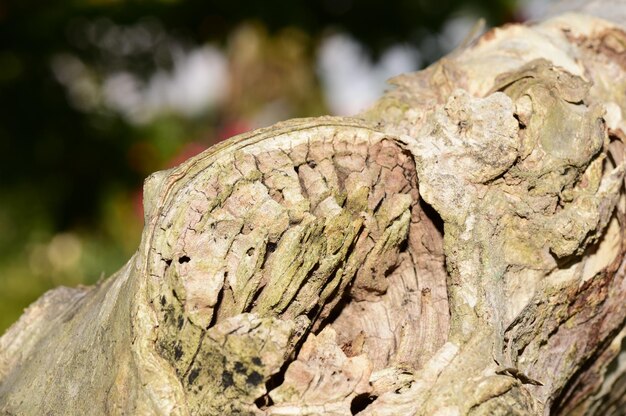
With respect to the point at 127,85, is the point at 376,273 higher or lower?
lower

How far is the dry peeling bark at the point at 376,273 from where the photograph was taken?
2.56 ft

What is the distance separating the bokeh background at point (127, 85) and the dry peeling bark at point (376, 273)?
2206 millimetres

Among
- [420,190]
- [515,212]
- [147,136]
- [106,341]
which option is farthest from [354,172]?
[147,136]

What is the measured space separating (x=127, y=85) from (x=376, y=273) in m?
2.77

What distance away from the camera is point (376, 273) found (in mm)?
932

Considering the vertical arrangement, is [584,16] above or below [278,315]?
above

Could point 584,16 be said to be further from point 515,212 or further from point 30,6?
point 30,6

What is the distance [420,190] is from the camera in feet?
3.00

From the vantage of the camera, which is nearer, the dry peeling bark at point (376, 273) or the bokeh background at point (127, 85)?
the dry peeling bark at point (376, 273)

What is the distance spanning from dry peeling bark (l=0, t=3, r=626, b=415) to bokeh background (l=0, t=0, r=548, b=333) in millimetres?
2206

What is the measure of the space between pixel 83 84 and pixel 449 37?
179 centimetres

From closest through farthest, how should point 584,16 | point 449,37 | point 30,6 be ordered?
point 584,16, point 30,6, point 449,37

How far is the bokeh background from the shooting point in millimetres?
3203

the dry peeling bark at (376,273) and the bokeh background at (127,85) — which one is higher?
the bokeh background at (127,85)
